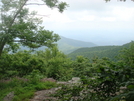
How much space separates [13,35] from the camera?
23.3 feet

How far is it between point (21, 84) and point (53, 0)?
17.9 feet

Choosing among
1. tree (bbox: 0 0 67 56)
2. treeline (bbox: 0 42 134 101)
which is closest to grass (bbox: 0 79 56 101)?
treeline (bbox: 0 42 134 101)

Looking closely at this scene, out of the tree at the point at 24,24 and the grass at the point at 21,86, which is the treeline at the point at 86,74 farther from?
the tree at the point at 24,24

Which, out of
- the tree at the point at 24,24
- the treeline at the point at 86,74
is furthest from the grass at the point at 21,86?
the tree at the point at 24,24

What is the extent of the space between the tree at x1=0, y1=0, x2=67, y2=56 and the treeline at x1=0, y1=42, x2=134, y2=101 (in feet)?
5.04

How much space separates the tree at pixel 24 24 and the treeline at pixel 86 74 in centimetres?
154

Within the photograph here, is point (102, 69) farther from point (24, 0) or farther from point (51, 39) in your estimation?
point (24, 0)

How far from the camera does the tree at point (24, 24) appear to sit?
739 cm

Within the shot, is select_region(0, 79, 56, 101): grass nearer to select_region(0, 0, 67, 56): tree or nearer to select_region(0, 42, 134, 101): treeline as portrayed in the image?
select_region(0, 42, 134, 101): treeline

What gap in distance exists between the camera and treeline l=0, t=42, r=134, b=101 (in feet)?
4.52

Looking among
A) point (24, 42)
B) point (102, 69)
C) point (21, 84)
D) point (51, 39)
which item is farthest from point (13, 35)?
point (102, 69)

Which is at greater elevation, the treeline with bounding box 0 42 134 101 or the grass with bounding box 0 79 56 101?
the treeline with bounding box 0 42 134 101

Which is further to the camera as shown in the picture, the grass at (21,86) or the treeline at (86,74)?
the grass at (21,86)

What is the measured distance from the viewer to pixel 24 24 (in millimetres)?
7426
